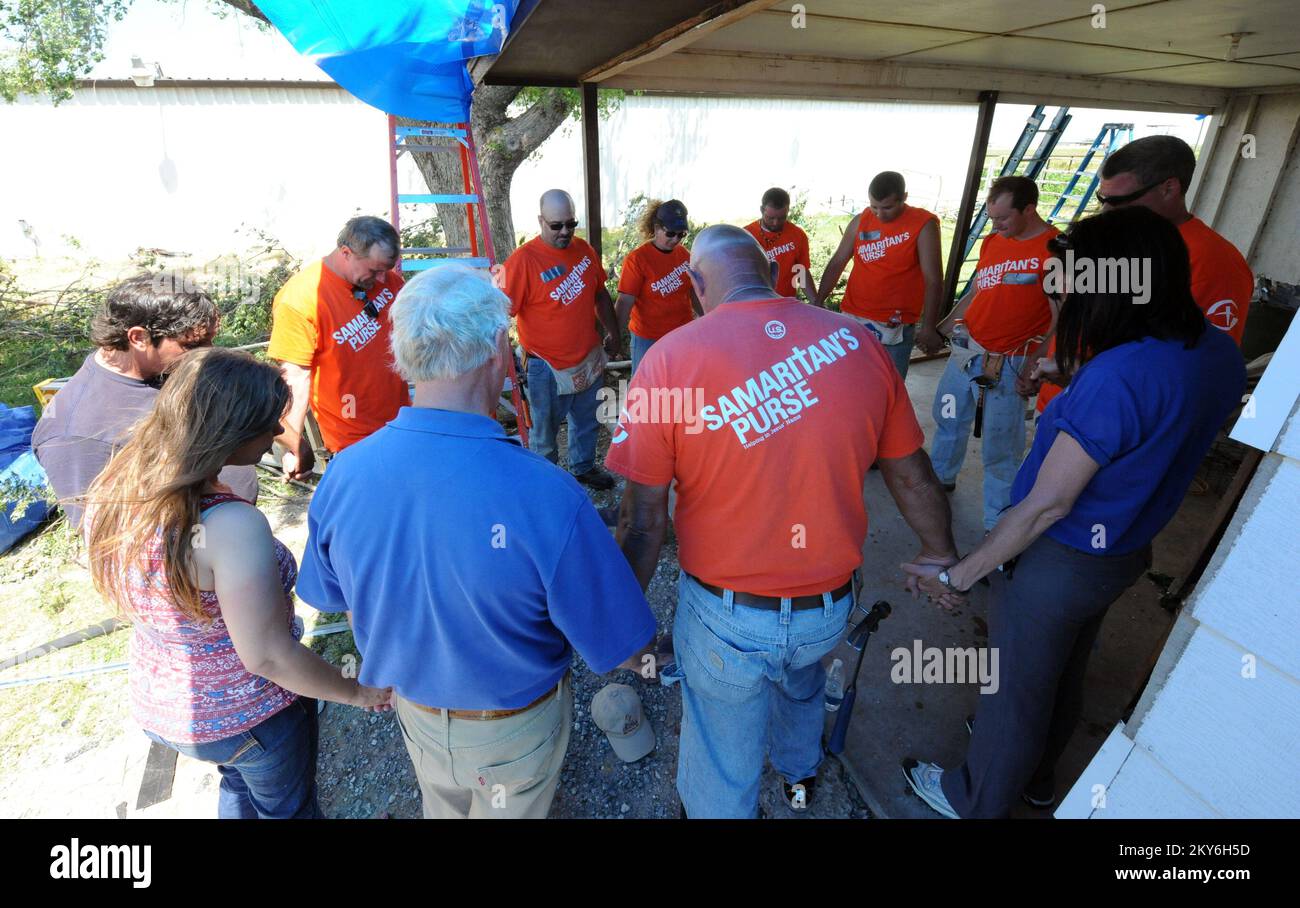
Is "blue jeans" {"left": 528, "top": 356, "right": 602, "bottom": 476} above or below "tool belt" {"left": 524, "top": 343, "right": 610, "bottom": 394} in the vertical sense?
below

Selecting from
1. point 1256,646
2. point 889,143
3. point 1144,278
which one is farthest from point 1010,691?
point 889,143

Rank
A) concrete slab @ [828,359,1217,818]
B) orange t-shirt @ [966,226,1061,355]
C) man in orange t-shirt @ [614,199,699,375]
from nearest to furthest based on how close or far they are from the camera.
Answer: concrete slab @ [828,359,1217,818] → orange t-shirt @ [966,226,1061,355] → man in orange t-shirt @ [614,199,699,375]

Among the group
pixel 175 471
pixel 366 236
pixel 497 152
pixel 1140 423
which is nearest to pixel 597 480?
pixel 366 236

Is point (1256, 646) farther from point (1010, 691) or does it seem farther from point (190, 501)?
point (190, 501)

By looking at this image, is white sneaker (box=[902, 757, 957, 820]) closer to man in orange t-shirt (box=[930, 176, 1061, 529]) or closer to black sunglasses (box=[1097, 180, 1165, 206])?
man in orange t-shirt (box=[930, 176, 1061, 529])

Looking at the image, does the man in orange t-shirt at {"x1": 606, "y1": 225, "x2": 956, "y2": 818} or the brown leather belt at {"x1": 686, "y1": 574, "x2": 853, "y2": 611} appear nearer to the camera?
the man in orange t-shirt at {"x1": 606, "y1": 225, "x2": 956, "y2": 818}

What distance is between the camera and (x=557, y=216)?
405 centimetres

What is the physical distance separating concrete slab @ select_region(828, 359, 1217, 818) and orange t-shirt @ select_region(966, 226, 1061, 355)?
124 centimetres

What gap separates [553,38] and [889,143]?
36.1 ft

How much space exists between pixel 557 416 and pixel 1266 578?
12.6ft

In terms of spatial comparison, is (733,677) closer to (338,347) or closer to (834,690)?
(834,690)

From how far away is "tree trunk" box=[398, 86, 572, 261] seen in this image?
6.47 metres

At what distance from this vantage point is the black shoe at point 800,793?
7.88 ft

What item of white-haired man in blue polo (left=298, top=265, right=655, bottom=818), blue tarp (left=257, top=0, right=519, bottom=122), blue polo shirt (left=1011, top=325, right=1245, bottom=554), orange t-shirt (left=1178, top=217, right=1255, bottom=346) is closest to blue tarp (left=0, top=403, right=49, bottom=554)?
blue tarp (left=257, top=0, right=519, bottom=122)
